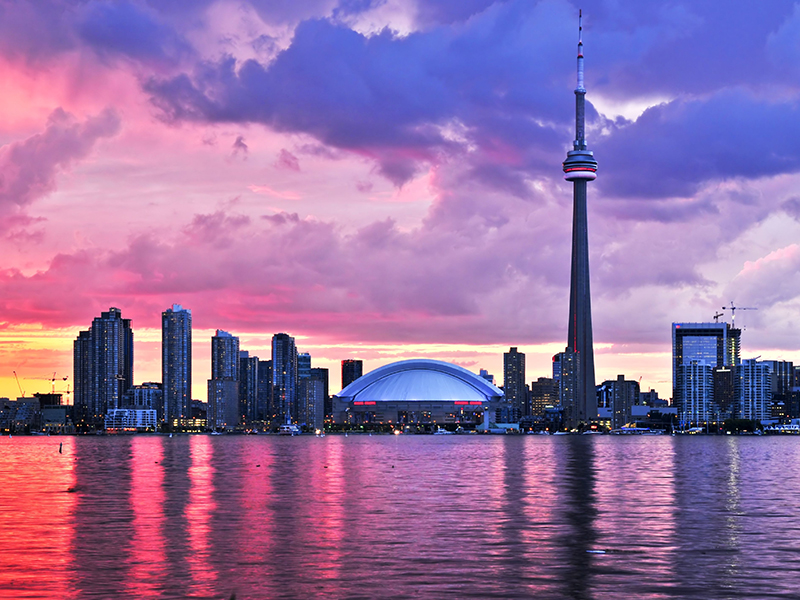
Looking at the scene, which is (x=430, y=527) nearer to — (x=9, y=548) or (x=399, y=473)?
(x=9, y=548)

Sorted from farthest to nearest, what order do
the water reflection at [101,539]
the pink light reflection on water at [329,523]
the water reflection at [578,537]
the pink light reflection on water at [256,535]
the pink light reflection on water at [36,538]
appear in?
the pink light reflection on water at [329,523] → the pink light reflection on water at [256,535] → the water reflection at [101,539] → the water reflection at [578,537] → the pink light reflection on water at [36,538]

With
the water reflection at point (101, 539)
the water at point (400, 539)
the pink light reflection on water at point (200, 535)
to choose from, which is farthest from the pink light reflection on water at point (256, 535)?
the water reflection at point (101, 539)

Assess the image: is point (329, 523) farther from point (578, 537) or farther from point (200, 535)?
point (578, 537)

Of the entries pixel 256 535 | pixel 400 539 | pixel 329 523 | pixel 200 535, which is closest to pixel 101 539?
pixel 200 535

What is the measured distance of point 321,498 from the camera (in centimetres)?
9038

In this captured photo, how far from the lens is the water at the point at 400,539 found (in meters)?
44.9

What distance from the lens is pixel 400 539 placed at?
6044cm

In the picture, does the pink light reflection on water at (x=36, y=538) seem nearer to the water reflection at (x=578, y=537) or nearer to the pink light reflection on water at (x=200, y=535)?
the pink light reflection on water at (x=200, y=535)

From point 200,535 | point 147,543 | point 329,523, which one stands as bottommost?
point 329,523

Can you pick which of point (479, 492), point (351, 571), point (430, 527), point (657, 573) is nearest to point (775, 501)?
point (479, 492)

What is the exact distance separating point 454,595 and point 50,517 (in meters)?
40.3

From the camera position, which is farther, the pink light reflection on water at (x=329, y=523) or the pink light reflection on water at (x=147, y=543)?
the pink light reflection on water at (x=329, y=523)

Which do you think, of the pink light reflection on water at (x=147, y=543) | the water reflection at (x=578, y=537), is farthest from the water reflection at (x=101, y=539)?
the water reflection at (x=578, y=537)

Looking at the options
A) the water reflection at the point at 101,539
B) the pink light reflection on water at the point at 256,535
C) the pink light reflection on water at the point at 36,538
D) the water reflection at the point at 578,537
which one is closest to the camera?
the pink light reflection on water at the point at 36,538
